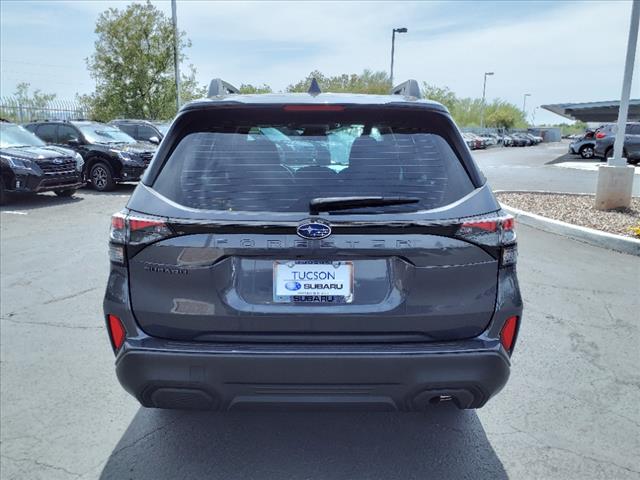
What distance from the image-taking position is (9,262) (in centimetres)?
670

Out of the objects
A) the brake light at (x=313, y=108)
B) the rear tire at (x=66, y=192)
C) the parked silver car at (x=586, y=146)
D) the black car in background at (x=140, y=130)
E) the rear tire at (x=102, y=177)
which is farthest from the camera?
the parked silver car at (x=586, y=146)

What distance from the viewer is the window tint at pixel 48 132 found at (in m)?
14.7

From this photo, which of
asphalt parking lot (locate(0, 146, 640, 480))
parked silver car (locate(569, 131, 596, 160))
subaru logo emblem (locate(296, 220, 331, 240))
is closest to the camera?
subaru logo emblem (locate(296, 220, 331, 240))

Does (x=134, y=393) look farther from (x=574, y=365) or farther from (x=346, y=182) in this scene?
(x=574, y=365)

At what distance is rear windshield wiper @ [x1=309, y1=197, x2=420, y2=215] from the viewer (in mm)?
2291

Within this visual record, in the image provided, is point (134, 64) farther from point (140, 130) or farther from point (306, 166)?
point (306, 166)

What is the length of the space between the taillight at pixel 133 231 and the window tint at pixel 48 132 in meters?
14.1

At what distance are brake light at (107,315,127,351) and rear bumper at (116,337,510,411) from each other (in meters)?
0.06

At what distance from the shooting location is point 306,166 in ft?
8.20

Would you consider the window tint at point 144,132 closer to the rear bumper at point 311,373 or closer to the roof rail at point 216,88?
the roof rail at point 216,88

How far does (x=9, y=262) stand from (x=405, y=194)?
620cm

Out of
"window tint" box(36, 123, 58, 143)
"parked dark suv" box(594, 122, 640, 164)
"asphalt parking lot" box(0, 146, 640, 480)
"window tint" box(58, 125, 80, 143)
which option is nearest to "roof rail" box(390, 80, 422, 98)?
"asphalt parking lot" box(0, 146, 640, 480)

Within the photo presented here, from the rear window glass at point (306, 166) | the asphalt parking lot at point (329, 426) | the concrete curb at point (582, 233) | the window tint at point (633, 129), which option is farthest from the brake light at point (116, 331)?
the window tint at point (633, 129)

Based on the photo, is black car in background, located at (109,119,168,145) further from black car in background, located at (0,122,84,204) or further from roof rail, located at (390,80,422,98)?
roof rail, located at (390,80,422,98)
